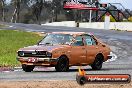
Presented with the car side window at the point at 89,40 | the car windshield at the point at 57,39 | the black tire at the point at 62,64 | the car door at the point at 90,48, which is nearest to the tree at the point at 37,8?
the car side window at the point at 89,40

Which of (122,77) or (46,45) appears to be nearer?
(122,77)

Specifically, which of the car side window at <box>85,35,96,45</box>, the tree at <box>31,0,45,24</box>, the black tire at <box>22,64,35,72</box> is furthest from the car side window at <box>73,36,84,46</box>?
the tree at <box>31,0,45,24</box>

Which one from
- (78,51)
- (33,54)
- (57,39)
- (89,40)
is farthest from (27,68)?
(89,40)

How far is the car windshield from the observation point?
1910 centimetres

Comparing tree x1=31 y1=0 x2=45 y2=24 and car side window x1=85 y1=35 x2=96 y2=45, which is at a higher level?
car side window x1=85 y1=35 x2=96 y2=45

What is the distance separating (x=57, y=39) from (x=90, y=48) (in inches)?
58.8

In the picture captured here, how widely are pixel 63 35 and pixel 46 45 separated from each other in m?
Answer: 1.01

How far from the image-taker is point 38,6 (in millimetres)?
139750

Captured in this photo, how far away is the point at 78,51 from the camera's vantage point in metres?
19.5

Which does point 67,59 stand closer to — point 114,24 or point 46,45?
point 46,45

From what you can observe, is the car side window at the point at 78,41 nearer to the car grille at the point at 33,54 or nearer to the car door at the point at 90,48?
the car door at the point at 90,48

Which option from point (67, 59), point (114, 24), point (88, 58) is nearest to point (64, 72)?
point (67, 59)

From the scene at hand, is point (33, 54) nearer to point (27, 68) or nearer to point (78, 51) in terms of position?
point (27, 68)

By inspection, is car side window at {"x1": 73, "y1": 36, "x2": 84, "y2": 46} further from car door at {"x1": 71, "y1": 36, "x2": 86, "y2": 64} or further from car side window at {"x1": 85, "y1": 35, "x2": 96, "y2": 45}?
car side window at {"x1": 85, "y1": 35, "x2": 96, "y2": 45}
